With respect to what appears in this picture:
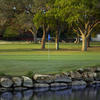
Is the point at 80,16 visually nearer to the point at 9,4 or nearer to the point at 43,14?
the point at 43,14

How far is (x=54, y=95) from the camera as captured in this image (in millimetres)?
17438

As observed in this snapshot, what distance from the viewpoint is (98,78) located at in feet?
68.8

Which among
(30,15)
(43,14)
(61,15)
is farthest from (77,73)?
(30,15)

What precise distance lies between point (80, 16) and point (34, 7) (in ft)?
29.0

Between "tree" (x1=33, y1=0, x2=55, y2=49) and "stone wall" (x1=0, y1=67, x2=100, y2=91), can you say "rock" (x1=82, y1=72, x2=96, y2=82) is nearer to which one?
"stone wall" (x1=0, y1=67, x2=100, y2=91)

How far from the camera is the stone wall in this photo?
18.4m

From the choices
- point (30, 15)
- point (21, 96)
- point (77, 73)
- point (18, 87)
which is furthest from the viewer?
point (30, 15)

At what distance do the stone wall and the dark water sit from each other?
2.18 ft

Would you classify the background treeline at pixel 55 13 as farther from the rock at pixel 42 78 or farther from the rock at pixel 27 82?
the rock at pixel 27 82

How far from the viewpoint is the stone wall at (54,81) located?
60.2 feet

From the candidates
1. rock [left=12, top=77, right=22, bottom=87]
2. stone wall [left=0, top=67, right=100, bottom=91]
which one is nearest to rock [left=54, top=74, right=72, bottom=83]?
stone wall [left=0, top=67, right=100, bottom=91]

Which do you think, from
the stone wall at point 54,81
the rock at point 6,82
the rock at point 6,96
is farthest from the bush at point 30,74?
the rock at point 6,96

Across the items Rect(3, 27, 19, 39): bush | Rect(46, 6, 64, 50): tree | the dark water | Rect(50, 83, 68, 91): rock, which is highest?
Rect(46, 6, 64, 50): tree

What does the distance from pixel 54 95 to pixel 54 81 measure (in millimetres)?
2032
